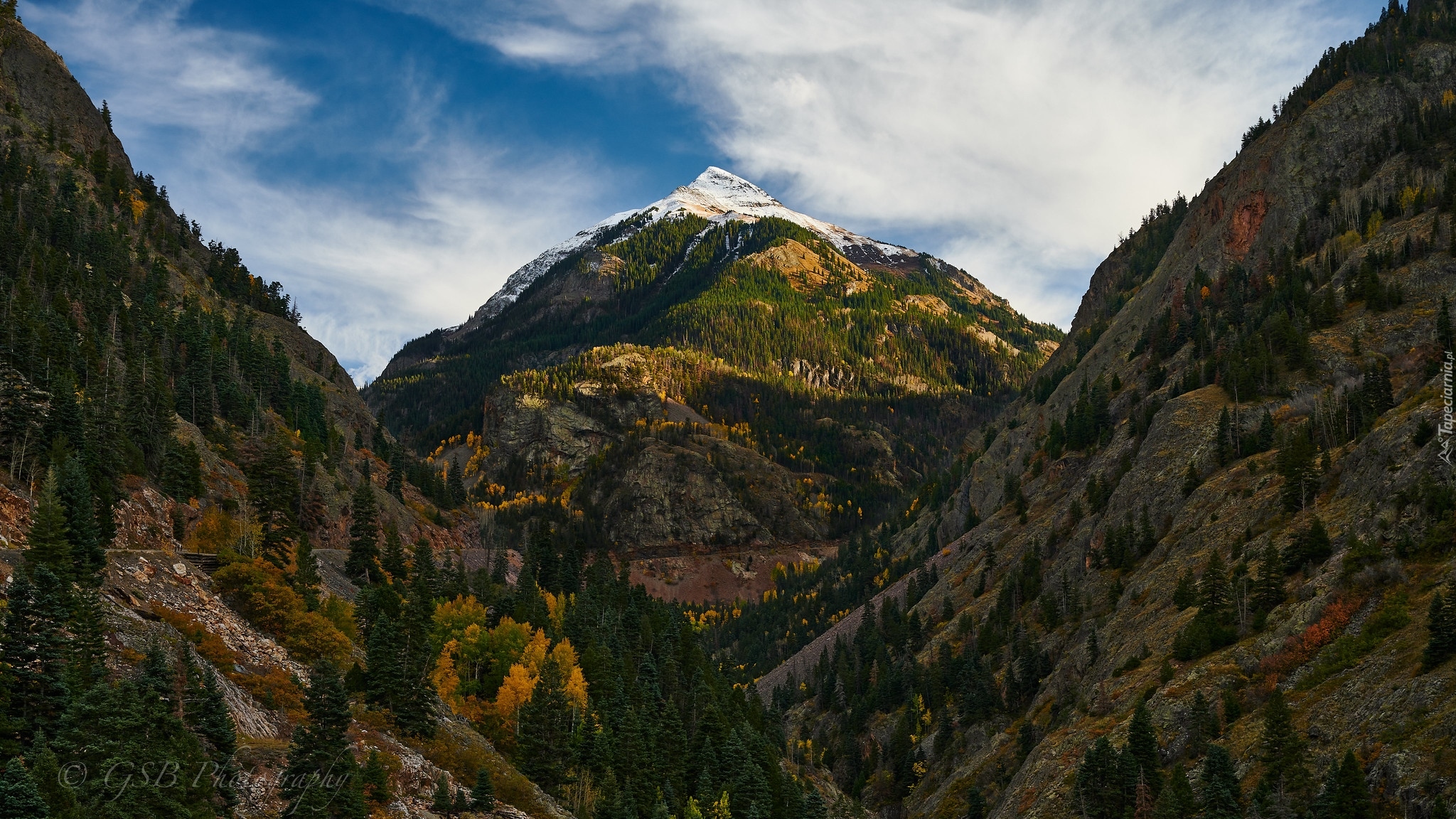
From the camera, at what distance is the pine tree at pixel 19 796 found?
112 feet

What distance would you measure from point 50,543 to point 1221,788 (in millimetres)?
78651

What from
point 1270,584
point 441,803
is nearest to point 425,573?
point 441,803

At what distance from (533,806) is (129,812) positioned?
36026mm

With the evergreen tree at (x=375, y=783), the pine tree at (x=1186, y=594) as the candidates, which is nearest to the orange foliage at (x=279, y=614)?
the evergreen tree at (x=375, y=783)

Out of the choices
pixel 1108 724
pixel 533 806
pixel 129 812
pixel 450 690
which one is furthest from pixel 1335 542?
pixel 129 812

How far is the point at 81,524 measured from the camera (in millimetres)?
58250

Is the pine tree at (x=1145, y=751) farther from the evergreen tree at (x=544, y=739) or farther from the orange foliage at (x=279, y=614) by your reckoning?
the orange foliage at (x=279, y=614)

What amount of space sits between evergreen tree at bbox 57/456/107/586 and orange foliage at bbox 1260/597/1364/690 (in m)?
89.9

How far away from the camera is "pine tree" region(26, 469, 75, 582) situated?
5072cm

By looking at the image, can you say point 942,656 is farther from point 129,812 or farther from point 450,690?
point 129,812

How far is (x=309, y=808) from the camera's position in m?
48.5

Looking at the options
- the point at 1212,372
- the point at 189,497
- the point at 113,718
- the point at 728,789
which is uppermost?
the point at 1212,372

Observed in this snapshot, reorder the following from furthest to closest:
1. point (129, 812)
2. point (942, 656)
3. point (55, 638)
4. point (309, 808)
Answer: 1. point (942, 656)
2. point (309, 808)
3. point (55, 638)
4. point (129, 812)

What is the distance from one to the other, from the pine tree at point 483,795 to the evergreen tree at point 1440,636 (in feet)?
Result: 218
